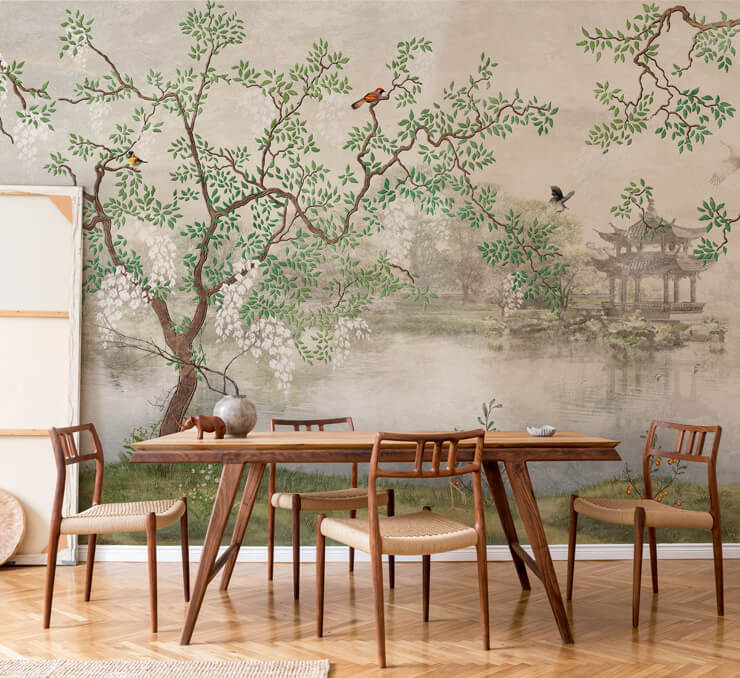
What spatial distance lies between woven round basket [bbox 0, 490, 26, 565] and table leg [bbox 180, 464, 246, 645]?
158 centimetres

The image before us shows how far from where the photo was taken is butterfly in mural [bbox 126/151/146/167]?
13.8ft

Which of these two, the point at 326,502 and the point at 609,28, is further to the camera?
the point at 609,28

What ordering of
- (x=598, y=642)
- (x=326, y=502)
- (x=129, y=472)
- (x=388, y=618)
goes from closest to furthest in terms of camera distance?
(x=598, y=642) < (x=388, y=618) < (x=326, y=502) < (x=129, y=472)

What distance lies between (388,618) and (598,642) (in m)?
0.82

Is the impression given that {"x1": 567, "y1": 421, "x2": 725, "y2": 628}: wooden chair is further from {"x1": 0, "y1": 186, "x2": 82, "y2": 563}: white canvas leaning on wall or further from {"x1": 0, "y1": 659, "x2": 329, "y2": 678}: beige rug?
{"x1": 0, "y1": 186, "x2": 82, "y2": 563}: white canvas leaning on wall

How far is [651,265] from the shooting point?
14.1ft

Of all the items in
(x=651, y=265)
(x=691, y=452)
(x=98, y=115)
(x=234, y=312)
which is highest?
(x=98, y=115)

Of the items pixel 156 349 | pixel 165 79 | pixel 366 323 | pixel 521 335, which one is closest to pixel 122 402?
pixel 156 349

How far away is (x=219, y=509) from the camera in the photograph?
9.50 feet

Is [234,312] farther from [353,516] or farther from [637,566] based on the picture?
[637,566]

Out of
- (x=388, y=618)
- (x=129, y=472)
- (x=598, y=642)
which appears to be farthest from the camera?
(x=129, y=472)

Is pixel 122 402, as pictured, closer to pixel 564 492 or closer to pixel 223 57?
pixel 223 57

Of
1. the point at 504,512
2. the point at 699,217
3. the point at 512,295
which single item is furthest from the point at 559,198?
the point at 504,512

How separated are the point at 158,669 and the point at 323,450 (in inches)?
35.8
